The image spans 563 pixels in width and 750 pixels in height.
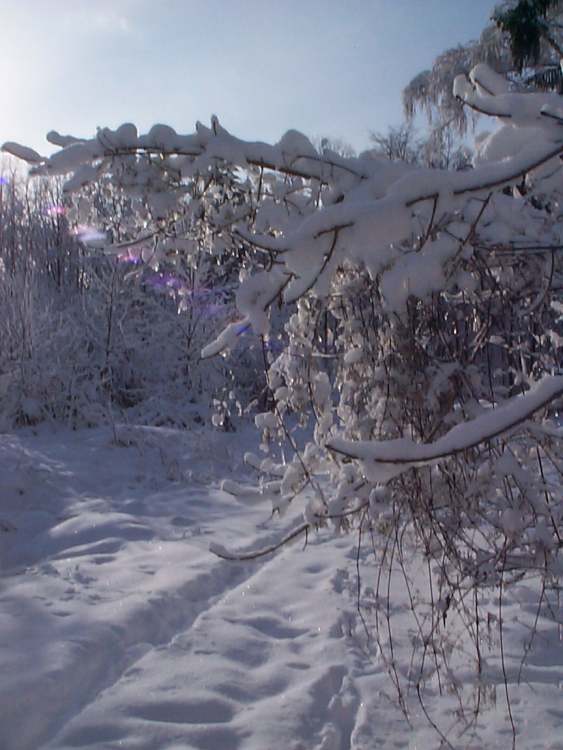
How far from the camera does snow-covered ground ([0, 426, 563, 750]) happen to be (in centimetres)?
283

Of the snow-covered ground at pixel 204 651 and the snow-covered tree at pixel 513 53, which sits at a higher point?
the snow-covered tree at pixel 513 53

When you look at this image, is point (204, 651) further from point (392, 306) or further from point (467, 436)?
point (467, 436)

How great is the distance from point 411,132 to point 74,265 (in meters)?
10.9

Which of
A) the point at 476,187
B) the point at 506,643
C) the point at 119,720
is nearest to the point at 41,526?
the point at 119,720

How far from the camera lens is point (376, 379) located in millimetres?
2588

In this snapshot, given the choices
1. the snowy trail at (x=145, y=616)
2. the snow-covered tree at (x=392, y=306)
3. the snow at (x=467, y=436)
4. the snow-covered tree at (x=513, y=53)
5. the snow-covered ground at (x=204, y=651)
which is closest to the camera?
the snow at (x=467, y=436)

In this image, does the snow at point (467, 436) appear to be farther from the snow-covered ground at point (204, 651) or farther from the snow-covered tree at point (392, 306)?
the snow-covered ground at point (204, 651)

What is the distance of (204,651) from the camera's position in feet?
11.9

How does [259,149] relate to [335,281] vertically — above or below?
above

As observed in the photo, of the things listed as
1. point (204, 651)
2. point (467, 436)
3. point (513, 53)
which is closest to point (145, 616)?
point (204, 651)

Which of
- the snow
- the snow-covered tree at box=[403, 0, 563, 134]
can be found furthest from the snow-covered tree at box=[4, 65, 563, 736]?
the snow-covered tree at box=[403, 0, 563, 134]

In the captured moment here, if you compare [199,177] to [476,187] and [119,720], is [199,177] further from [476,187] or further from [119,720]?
[119,720]

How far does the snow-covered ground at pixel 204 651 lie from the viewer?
283cm

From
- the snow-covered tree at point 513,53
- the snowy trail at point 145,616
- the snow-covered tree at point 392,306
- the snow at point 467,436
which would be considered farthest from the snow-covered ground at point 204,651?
the snow-covered tree at point 513,53
